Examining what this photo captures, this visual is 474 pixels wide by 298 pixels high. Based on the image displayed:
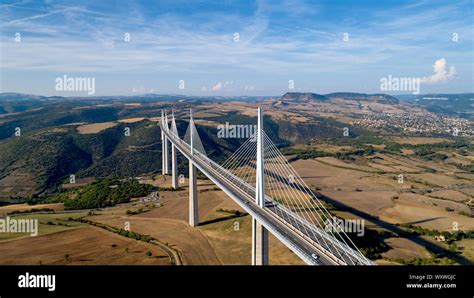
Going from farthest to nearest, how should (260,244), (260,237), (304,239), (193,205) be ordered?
(193,205) → (260,244) → (260,237) → (304,239)

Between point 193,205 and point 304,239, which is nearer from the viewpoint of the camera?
point 304,239

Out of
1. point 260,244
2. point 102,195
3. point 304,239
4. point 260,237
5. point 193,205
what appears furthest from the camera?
point 102,195

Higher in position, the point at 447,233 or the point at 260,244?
the point at 260,244

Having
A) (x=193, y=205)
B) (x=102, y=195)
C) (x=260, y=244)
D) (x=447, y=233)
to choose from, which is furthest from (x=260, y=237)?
(x=102, y=195)

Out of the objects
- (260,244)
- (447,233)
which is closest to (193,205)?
(260,244)

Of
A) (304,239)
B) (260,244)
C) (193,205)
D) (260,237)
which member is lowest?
(193,205)

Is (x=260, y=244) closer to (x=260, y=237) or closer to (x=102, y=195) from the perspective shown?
(x=260, y=237)

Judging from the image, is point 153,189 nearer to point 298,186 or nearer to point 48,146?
point 298,186

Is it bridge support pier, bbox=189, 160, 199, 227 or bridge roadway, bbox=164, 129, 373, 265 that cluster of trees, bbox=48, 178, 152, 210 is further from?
bridge roadway, bbox=164, 129, 373, 265

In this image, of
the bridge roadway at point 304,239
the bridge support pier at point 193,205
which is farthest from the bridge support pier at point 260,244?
the bridge support pier at point 193,205
